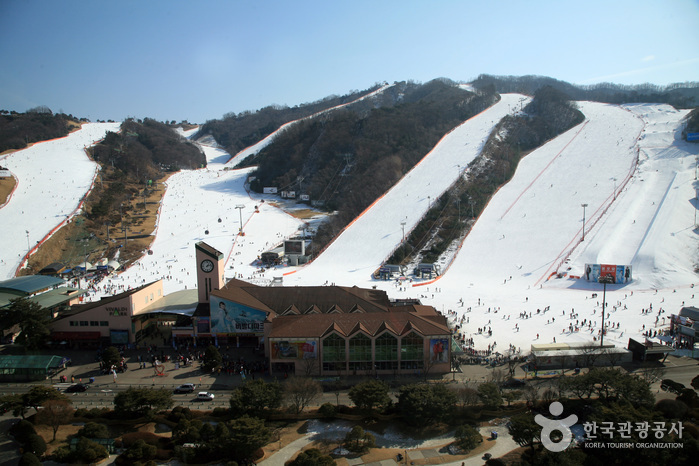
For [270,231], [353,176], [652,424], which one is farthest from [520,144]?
[652,424]

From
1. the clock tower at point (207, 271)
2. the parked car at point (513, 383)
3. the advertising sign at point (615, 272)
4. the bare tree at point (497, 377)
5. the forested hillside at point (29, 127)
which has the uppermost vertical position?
the forested hillside at point (29, 127)

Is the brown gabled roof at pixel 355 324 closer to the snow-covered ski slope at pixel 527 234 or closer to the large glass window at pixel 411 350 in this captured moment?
the large glass window at pixel 411 350

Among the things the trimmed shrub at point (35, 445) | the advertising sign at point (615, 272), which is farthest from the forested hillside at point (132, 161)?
the advertising sign at point (615, 272)

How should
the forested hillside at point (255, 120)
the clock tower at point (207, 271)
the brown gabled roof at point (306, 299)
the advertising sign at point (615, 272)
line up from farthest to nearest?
the forested hillside at point (255, 120) < the advertising sign at point (615, 272) < the clock tower at point (207, 271) < the brown gabled roof at point (306, 299)

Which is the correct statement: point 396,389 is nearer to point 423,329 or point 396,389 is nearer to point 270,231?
point 423,329

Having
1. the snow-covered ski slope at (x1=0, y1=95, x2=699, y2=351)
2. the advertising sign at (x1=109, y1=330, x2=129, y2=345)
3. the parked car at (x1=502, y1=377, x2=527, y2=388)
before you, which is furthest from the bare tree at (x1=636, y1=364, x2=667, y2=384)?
the advertising sign at (x1=109, y1=330, x2=129, y2=345)

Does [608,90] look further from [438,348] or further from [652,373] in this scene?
[438,348]

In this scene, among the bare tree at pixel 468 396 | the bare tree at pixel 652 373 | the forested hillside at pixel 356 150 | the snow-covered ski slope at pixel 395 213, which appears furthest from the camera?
the forested hillside at pixel 356 150
